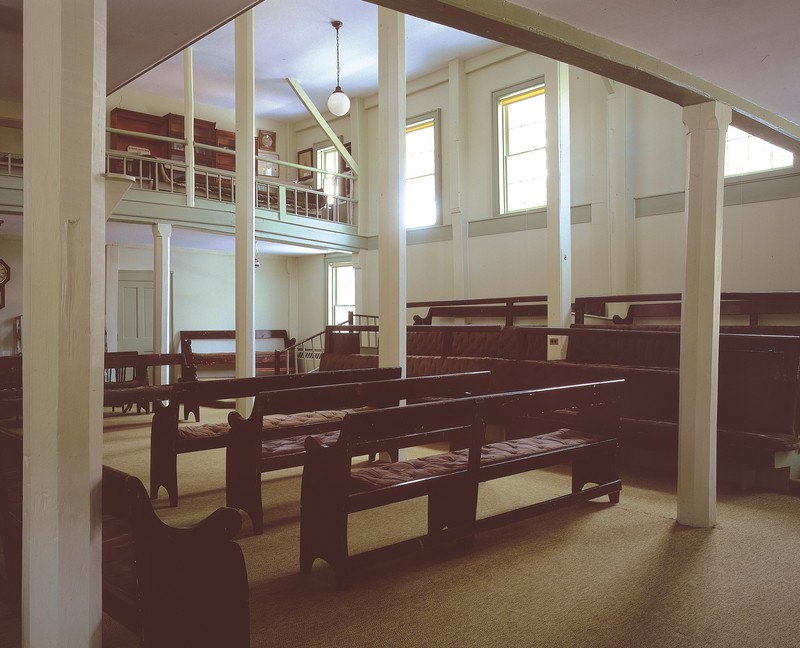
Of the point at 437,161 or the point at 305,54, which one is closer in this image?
the point at 305,54

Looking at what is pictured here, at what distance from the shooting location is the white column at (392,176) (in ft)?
16.3

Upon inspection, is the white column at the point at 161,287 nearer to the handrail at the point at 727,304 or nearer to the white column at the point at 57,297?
the handrail at the point at 727,304

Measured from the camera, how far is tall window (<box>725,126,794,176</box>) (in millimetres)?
7617

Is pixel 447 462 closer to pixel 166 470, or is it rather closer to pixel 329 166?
pixel 166 470

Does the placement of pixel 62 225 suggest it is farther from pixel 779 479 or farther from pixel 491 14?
pixel 779 479

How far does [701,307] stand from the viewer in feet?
11.7

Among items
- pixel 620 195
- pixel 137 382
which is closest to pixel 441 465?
pixel 137 382

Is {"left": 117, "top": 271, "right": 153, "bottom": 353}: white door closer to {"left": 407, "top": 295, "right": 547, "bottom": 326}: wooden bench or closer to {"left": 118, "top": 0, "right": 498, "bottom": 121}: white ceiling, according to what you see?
{"left": 118, "top": 0, "right": 498, "bottom": 121}: white ceiling

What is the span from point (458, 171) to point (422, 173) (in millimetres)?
1120

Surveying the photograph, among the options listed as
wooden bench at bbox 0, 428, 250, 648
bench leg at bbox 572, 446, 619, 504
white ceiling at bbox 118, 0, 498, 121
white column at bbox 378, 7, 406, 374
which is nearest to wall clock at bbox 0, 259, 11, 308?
white ceiling at bbox 118, 0, 498, 121

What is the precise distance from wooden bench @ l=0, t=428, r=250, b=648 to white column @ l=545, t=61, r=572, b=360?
19.6 feet

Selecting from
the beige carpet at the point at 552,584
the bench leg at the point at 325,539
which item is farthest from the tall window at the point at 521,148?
the bench leg at the point at 325,539

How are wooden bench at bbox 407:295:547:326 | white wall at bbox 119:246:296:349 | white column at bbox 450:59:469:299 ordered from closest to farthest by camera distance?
wooden bench at bbox 407:295:547:326, white column at bbox 450:59:469:299, white wall at bbox 119:246:296:349

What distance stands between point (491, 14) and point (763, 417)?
11.6 ft
